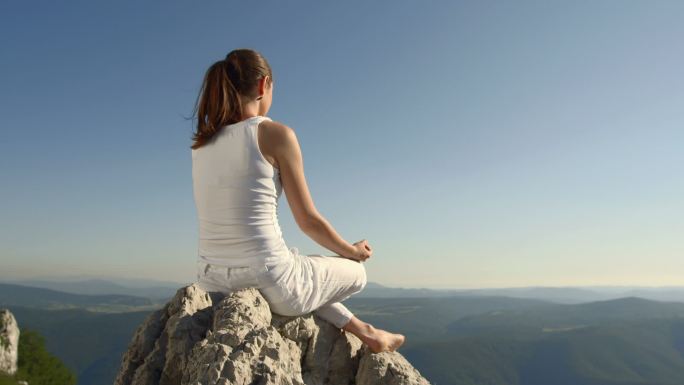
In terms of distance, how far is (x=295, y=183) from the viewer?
177 inches

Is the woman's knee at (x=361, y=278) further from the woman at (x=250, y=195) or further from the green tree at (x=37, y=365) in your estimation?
the green tree at (x=37, y=365)

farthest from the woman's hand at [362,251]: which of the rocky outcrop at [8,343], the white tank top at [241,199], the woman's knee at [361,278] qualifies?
the rocky outcrop at [8,343]

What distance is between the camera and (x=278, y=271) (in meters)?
4.40

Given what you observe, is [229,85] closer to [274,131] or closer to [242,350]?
[274,131]

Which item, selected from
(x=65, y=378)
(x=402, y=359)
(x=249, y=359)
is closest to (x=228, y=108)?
(x=249, y=359)

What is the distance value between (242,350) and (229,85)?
2.29m

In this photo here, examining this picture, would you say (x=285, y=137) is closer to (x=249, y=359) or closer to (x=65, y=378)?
(x=249, y=359)

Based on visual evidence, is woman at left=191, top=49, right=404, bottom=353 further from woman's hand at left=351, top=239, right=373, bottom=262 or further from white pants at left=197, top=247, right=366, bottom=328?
woman's hand at left=351, top=239, right=373, bottom=262

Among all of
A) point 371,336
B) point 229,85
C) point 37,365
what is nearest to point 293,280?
point 371,336

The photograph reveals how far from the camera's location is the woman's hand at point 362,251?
205 inches

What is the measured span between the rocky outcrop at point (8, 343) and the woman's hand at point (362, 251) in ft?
272

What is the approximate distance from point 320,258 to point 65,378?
9221cm

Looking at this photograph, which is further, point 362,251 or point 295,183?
point 362,251

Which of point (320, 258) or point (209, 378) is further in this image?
point (320, 258)
